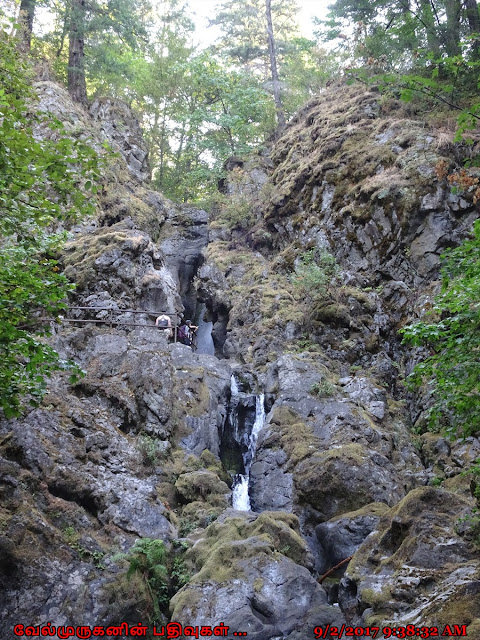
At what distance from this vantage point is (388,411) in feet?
49.5

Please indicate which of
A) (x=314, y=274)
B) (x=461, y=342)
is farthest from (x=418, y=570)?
(x=314, y=274)

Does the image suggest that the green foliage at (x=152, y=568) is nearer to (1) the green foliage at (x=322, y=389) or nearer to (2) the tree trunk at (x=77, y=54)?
(1) the green foliage at (x=322, y=389)

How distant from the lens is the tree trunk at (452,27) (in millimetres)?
18312

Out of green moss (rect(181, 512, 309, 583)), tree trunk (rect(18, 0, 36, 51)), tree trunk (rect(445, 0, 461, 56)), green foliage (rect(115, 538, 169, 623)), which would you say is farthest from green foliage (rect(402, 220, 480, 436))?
tree trunk (rect(18, 0, 36, 51))

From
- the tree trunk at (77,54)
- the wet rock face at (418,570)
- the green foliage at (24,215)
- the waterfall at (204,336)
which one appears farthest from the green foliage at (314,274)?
the tree trunk at (77,54)

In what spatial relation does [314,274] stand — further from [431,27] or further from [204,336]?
[431,27]

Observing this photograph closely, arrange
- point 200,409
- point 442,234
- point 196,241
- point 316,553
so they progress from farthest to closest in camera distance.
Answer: point 196,241, point 442,234, point 200,409, point 316,553

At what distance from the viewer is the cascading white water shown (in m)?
13.2

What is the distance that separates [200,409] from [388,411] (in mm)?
5852

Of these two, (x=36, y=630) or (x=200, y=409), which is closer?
(x=36, y=630)

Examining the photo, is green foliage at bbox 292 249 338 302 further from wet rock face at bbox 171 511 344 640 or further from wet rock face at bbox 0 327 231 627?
wet rock face at bbox 171 511 344 640

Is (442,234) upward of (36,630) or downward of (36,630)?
upward

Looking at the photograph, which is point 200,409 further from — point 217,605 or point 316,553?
point 217,605

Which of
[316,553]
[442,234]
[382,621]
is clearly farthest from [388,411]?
[382,621]
